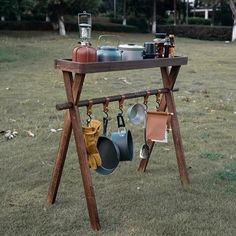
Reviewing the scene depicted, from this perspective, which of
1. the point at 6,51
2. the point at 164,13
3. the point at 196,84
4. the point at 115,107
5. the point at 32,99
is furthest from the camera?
the point at 164,13

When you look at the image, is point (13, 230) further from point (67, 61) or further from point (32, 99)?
point (32, 99)

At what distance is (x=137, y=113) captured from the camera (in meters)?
4.34

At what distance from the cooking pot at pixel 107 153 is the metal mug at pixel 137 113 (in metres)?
0.45

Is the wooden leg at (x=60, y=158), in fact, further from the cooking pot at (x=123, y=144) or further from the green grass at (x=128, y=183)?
the cooking pot at (x=123, y=144)

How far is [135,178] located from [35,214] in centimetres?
116

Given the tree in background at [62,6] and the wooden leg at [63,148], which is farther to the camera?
the tree in background at [62,6]

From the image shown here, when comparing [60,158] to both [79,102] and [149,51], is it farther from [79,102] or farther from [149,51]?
[149,51]

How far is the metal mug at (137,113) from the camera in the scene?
14.2 feet

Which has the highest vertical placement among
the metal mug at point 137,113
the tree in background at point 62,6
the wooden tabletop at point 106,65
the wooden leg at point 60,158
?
the wooden tabletop at point 106,65

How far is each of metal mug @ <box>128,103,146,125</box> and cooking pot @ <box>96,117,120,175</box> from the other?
1.46 feet

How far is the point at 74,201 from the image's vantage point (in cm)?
419

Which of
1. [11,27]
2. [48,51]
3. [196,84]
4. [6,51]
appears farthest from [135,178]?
[11,27]

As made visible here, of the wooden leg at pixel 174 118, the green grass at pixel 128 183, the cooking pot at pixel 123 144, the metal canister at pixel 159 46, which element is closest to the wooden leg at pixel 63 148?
the green grass at pixel 128 183

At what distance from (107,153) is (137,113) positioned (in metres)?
0.57
